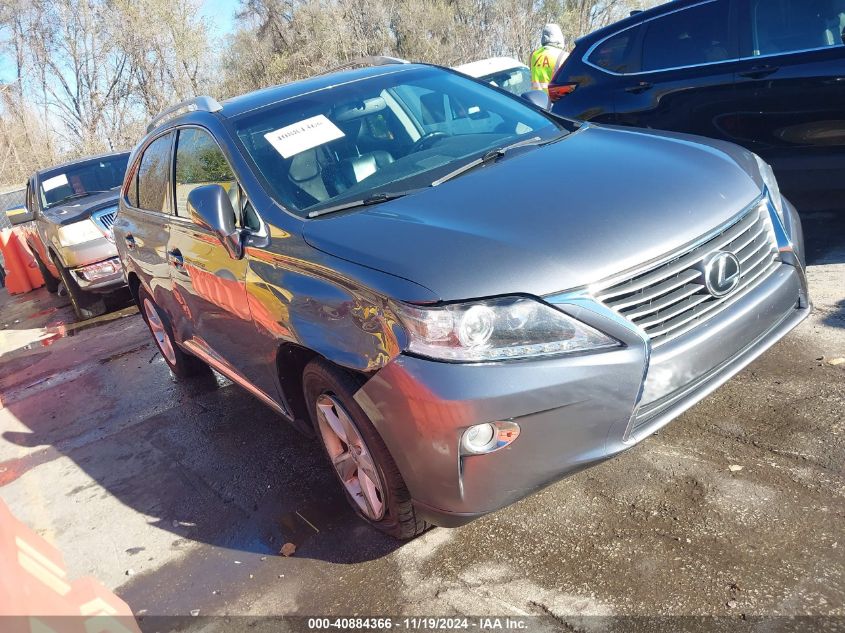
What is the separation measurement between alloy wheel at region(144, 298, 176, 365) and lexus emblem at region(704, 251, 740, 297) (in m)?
3.88

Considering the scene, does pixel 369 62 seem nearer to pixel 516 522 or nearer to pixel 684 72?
pixel 684 72

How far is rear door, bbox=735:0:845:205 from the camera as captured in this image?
15.4 feet

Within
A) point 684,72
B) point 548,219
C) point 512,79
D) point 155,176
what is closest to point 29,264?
point 155,176

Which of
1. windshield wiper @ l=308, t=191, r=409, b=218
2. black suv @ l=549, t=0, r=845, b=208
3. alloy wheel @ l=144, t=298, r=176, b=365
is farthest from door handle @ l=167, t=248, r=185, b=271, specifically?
black suv @ l=549, t=0, r=845, b=208

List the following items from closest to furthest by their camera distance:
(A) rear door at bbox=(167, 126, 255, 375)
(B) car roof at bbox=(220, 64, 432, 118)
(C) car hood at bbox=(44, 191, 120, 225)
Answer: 1. (A) rear door at bbox=(167, 126, 255, 375)
2. (B) car roof at bbox=(220, 64, 432, 118)
3. (C) car hood at bbox=(44, 191, 120, 225)

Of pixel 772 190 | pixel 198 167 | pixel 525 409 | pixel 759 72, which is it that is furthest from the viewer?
pixel 759 72

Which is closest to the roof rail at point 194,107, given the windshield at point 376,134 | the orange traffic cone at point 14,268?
the windshield at point 376,134

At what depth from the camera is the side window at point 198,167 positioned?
346 cm

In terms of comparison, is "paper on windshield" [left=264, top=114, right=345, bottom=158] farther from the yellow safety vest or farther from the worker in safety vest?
the yellow safety vest

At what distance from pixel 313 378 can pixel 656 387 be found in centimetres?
130

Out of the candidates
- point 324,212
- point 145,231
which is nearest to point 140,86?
point 145,231

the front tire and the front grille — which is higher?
the front grille

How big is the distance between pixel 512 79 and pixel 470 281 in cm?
1278

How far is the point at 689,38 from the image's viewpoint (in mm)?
5387
